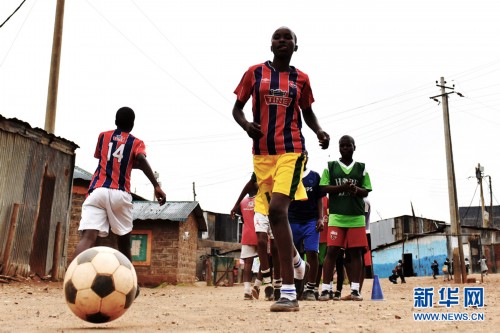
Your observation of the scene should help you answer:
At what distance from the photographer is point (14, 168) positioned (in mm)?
11961

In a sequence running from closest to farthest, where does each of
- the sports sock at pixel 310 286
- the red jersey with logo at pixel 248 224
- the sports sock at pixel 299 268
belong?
the sports sock at pixel 299 268
the sports sock at pixel 310 286
the red jersey with logo at pixel 248 224

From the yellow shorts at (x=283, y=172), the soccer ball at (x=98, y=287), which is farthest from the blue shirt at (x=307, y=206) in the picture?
the soccer ball at (x=98, y=287)

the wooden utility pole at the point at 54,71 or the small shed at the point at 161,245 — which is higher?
the wooden utility pole at the point at 54,71

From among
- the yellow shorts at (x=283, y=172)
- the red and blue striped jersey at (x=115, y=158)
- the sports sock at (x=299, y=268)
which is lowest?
the sports sock at (x=299, y=268)

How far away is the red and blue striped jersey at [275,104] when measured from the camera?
4.63 metres

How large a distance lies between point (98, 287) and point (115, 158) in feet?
7.46

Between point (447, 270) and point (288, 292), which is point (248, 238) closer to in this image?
point (288, 292)

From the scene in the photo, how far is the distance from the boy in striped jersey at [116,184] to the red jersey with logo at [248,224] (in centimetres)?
341

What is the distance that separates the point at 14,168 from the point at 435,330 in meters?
11.1

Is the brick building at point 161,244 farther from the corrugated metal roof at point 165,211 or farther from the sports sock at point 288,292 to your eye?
the sports sock at point 288,292

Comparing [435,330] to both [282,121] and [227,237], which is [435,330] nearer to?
[282,121]

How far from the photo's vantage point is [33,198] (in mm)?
12539

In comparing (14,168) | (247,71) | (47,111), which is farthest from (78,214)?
(247,71)

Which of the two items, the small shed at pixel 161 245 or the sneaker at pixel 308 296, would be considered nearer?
the sneaker at pixel 308 296
